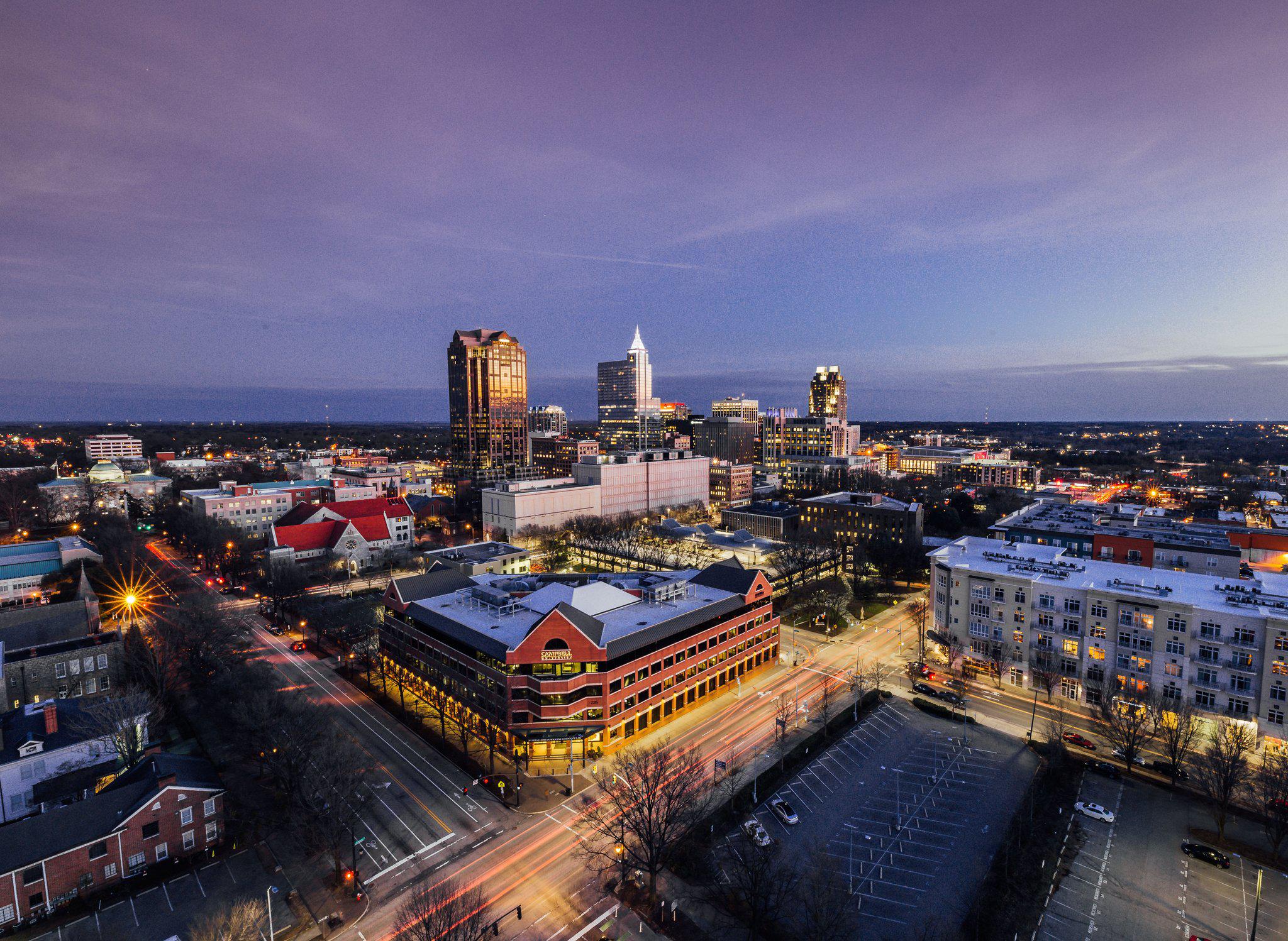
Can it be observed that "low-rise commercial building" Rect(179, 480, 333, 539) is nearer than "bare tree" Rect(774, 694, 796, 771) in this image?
No

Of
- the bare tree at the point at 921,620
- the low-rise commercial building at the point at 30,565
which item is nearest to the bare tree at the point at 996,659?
the bare tree at the point at 921,620

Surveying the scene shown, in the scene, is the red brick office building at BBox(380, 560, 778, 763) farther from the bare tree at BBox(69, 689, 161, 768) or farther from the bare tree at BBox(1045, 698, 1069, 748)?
the bare tree at BBox(1045, 698, 1069, 748)

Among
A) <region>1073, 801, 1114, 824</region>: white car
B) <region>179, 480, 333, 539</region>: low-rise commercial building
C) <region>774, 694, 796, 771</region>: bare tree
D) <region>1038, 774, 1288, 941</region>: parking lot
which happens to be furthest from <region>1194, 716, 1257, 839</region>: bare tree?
<region>179, 480, 333, 539</region>: low-rise commercial building

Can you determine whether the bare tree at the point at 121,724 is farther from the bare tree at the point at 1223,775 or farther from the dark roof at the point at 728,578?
the bare tree at the point at 1223,775

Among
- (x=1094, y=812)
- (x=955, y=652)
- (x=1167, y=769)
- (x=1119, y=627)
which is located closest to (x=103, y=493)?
(x=955, y=652)

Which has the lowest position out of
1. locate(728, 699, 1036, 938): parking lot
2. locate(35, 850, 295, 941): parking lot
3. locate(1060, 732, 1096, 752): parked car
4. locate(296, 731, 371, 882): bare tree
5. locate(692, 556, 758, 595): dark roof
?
locate(728, 699, 1036, 938): parking lot

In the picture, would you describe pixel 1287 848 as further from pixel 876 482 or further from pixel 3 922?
pixel 876 482

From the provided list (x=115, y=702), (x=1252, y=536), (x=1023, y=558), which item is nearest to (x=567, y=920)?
(x=115, y=702)
